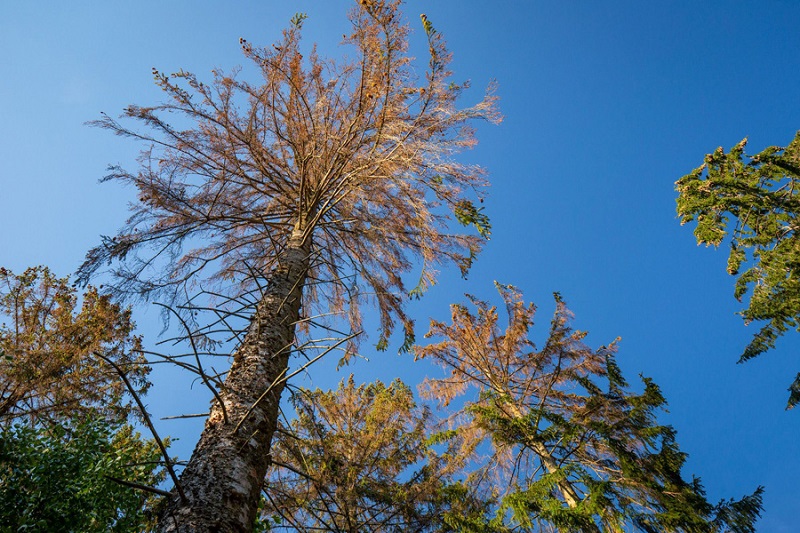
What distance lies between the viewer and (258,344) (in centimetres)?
335

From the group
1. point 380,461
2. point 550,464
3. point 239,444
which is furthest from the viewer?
point 380,461

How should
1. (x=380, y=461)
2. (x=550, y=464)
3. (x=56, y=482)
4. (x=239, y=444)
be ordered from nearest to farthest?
(x=239, y=444) < (x=56, y=482) < (x=550, y=464) < (x=380, y=461)

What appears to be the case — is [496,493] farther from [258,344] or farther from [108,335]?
[108,335]

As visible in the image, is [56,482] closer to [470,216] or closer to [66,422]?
[66,422]

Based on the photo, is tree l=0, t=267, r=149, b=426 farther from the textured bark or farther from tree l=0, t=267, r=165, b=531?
the textured bark

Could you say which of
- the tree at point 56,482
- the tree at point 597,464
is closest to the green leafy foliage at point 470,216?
the tree at point 597,464

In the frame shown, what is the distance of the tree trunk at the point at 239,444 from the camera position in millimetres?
2117

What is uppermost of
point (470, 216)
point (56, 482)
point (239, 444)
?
point (470, 216)

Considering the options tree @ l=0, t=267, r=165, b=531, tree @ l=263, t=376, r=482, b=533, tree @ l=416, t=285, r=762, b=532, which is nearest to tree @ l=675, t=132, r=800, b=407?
tree @ l=416, t=285, r=762, b=532

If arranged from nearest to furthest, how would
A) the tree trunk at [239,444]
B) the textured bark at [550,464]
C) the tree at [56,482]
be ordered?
the tree trunk at [239,444]
the tree at [56,482]
the textured bark at [550,464]

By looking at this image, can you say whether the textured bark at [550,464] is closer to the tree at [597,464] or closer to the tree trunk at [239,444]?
the tree at [597,464]

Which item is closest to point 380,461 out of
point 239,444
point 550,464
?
point 550,464

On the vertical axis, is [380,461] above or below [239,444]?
above

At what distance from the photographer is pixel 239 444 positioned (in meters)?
2.53
